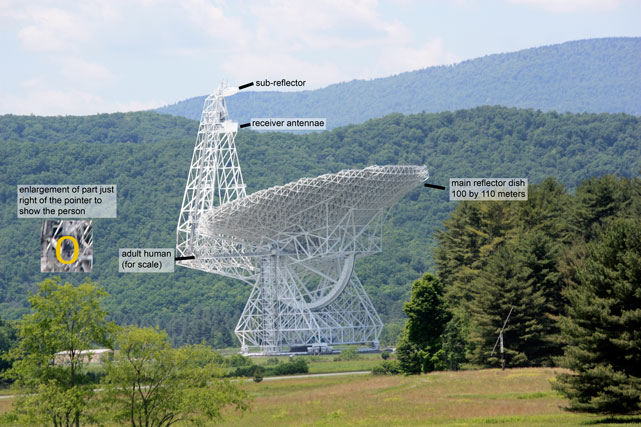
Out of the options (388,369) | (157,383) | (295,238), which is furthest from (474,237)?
(157,383)

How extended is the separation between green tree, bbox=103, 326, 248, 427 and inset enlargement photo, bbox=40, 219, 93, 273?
215 feet

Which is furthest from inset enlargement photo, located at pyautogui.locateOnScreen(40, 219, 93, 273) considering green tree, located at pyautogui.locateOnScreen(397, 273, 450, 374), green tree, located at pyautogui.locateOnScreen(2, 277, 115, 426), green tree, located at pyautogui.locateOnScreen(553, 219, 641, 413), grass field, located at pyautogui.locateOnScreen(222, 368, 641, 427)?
green tree, located at pyautogui.locateOnScreen(553, 219, 641, 413)

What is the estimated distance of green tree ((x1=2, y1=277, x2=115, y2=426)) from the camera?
33.1m

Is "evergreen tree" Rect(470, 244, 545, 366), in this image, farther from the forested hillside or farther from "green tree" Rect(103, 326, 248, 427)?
the forested hillside

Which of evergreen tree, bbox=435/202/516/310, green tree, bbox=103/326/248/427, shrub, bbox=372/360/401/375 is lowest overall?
shrub, bbox=372/360/401/375

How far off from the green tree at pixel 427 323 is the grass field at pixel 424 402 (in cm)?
239

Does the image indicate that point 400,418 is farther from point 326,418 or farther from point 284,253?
point 284,253

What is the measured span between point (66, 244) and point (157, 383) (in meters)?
80.7

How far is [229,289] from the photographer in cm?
13212

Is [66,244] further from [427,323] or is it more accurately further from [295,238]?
[427,323]

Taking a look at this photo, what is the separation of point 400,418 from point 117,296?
93859mm

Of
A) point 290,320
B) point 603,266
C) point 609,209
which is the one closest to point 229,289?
point 290,320

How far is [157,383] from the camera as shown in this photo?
3494 centimetres

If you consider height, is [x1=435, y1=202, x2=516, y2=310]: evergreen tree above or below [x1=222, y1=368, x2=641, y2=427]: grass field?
above
